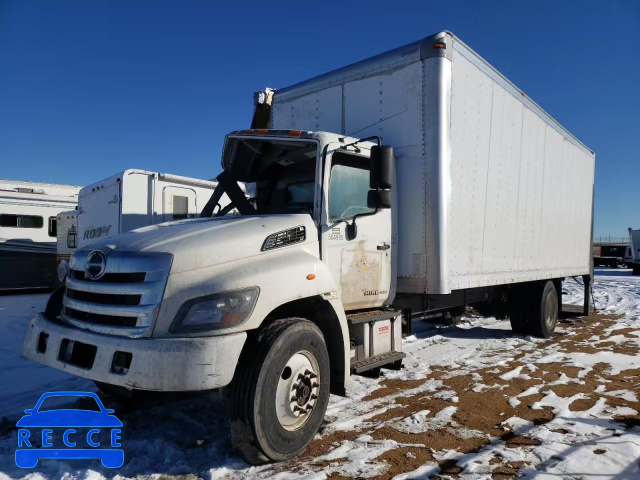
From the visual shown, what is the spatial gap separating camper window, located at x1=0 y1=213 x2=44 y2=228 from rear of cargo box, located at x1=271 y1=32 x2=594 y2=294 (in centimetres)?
1170

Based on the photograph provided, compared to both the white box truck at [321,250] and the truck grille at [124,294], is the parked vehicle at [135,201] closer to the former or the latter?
the white box truck at [321,250]

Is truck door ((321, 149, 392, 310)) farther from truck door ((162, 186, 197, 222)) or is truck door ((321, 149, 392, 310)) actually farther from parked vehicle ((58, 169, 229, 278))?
truck door ((162, 186, 197, 222))

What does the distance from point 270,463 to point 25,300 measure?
1219 centimetres

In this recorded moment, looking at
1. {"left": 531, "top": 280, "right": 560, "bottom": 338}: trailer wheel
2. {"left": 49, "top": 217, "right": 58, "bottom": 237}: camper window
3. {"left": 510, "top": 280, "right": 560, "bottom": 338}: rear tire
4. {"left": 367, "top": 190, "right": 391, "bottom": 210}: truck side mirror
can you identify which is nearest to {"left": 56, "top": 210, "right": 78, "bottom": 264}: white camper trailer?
{"left": 49, "top": 217, "right": 58, "bottom": 237}: camper window

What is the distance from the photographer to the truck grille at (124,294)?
10.2 ft

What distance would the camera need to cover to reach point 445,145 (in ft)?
16.7

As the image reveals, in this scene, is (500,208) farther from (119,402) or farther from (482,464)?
(119,402)

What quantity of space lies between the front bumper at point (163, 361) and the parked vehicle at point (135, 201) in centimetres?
712

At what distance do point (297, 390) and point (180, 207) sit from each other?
7976 millimetres

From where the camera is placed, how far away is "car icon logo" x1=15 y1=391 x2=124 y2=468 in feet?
11.1

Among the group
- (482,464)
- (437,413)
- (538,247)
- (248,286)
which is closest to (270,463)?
(248,286)

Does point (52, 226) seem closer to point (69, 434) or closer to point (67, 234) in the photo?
point (67, 234)

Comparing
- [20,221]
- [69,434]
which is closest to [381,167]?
[69,434]

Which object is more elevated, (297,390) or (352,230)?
(352,230)
